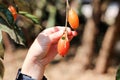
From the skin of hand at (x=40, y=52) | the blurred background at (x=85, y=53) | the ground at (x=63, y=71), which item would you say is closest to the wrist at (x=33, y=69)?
the skin of hand at (x=40, y=52)

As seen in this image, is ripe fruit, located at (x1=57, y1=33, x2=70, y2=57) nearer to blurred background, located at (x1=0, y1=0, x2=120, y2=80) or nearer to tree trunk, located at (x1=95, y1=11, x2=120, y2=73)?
blurred background, located at (x1=0, y1=0, x2=120, y2=80)

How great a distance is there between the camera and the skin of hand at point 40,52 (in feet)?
3.82

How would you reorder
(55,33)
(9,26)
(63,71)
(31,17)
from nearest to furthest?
(9,26), (55,33), (31,17), (63,71)

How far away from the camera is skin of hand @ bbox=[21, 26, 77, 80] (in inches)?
45.8

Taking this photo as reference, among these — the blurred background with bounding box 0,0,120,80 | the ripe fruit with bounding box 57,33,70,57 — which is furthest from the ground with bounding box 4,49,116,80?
the ripe fruit with bounding box 57,33,70,57

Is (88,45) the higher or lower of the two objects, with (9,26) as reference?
lower

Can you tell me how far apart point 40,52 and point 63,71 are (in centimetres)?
326

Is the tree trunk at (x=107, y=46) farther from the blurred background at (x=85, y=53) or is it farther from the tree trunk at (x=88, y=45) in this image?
the tree trunk at (x=88, y=45)

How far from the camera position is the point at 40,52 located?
4.15 ft

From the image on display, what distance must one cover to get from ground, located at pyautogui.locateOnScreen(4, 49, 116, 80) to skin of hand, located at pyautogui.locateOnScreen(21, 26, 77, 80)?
2.75 m

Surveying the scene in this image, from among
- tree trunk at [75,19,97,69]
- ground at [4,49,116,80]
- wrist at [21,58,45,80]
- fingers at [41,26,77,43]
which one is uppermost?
fingers at [41,26,77,43]

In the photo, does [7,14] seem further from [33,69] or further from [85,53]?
[85,53]

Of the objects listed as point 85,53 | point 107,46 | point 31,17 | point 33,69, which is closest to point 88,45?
point 85,53

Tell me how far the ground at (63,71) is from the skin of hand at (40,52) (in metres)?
2.75
